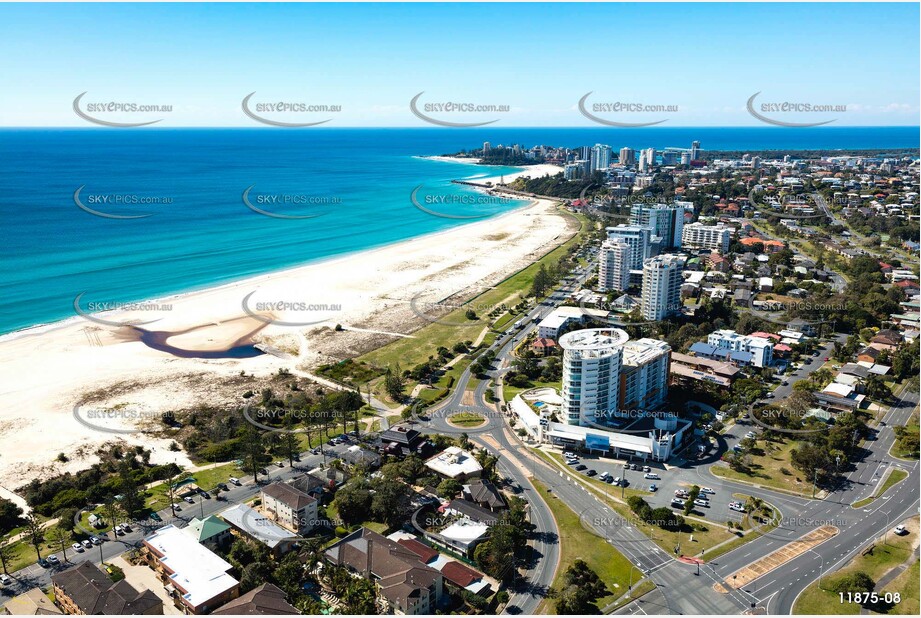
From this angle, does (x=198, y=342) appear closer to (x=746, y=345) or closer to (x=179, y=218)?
(x=746, y=345)

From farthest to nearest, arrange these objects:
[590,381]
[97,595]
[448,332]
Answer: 1. [448,332]
2. [590,381]
3. [97,595]

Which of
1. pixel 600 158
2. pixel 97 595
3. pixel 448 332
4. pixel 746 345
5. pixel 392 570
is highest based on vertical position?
pixel 600 158

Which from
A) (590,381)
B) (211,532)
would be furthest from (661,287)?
(211,532)

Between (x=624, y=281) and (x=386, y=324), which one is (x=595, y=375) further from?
(x=624, y=281)

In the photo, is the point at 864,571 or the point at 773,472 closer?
the point at 864,571

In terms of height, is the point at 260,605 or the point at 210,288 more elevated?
the point at 210,288

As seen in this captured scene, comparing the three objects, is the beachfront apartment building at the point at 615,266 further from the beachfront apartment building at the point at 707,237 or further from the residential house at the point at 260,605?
the residential house at the point at 260,605

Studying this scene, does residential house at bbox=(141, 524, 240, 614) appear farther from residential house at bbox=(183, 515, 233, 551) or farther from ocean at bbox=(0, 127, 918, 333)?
ocean at bbox=(0, 127, 918, 333)
